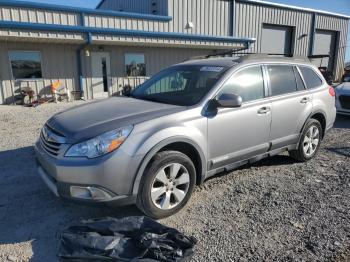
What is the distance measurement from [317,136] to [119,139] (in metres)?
3.91

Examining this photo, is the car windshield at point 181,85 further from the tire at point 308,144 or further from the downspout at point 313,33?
the downspout at point 313,33

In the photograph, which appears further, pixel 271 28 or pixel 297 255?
pixel 271 28

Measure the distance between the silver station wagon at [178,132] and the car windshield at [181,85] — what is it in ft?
0.06

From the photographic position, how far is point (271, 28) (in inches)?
870

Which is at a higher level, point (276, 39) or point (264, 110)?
point (276, 39)

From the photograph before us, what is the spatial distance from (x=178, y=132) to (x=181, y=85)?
1.32m

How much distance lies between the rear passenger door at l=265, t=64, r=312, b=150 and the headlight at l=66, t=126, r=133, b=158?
8.10 feet

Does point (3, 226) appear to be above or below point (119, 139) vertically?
below

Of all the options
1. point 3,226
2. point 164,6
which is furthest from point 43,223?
point 164,6

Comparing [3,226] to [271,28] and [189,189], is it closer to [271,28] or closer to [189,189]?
[189,189]

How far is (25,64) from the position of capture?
1327 cm

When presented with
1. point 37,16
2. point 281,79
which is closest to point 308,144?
point 281,79

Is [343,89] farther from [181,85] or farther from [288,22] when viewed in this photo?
[288,22]

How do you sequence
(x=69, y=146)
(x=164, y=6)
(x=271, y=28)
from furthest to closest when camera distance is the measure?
(x=271, y=28), (x=164, y=6), (x=69, y=146)
